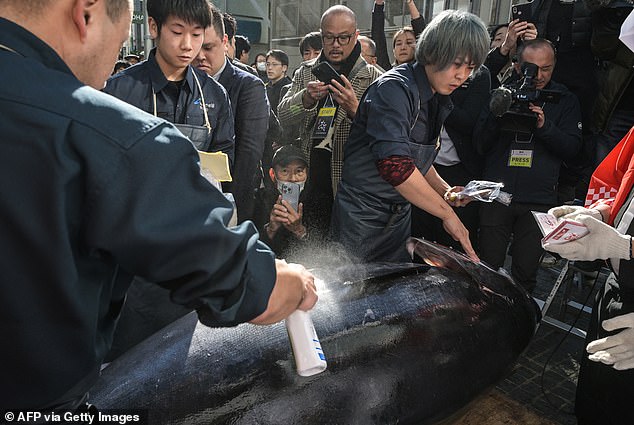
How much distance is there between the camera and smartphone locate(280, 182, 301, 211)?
12.1 feet

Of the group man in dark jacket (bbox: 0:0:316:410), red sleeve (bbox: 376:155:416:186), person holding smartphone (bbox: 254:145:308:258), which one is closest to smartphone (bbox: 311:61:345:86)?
person holding smartphone (bbox: 254:145:308:258)

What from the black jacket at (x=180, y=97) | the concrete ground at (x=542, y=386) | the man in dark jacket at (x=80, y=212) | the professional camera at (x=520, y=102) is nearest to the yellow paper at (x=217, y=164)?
the black jacket at (x=180, y=97)

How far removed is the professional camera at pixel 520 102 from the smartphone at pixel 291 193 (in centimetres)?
160

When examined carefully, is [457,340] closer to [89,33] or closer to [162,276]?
[162,276]

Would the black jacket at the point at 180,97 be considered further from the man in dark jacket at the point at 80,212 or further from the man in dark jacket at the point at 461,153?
the man in dark jacket at the point at 461,153

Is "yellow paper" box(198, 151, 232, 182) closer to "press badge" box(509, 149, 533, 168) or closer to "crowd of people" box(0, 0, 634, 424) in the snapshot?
"crowd of people" box(0, 0, 634, 424)

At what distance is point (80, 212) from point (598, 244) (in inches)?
80.9

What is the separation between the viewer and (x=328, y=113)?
3859 millimetres

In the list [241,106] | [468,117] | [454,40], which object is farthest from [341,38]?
[454,40]

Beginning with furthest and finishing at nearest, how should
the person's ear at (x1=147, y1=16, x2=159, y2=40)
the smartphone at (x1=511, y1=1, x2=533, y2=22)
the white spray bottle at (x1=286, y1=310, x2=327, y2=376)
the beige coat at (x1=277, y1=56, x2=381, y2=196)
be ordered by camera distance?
the smartphone at (x1=511, y1=1, x2=533, y2=22) → the beige coat at (x1=277, y1=56, x2=381, y2=196) → the person's ear at (x1=147, y1=16, x2=159, y2=40) → the white spray bottle at (x1=286, y1=310, x2=327, y2=376)

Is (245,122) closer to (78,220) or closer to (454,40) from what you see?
(454,40)

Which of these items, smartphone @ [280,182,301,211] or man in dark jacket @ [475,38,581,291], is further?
man in dark jacket @ [475,38,581,291]

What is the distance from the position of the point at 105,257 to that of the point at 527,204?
11.9 ft

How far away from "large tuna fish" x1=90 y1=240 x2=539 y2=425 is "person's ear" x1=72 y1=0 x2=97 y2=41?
1.18m
